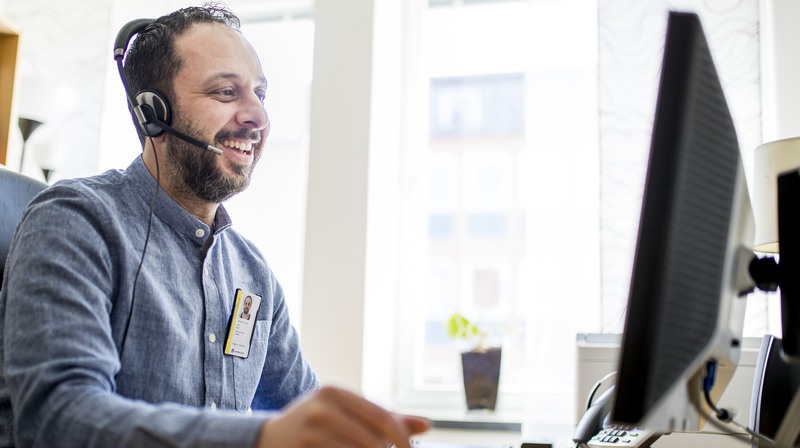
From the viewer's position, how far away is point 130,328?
97cm

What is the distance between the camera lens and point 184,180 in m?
1.22

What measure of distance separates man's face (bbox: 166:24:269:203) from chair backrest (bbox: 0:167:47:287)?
0.23m

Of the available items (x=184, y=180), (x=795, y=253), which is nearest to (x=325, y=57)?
(x=184, y=180)

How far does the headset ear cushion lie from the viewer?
120cm

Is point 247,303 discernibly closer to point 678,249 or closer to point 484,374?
point 678,249

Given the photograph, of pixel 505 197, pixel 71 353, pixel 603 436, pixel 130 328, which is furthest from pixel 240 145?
pixel 505 197

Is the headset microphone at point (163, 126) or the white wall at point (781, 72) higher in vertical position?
the white wall at point (781, 72)

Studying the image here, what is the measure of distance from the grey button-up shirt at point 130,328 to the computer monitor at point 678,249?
31 centimetres

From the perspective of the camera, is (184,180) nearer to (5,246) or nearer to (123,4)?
(5,246)

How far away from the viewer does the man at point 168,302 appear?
2.08 ft

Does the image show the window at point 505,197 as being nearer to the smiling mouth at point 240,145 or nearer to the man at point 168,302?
the man at point 168,302

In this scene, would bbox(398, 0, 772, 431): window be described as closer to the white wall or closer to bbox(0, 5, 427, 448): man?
the white wall

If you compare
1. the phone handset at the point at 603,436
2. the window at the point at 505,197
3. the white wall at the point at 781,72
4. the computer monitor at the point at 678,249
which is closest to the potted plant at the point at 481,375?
the window at the point at 505,197

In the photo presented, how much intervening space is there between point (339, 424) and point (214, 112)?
81 cm
